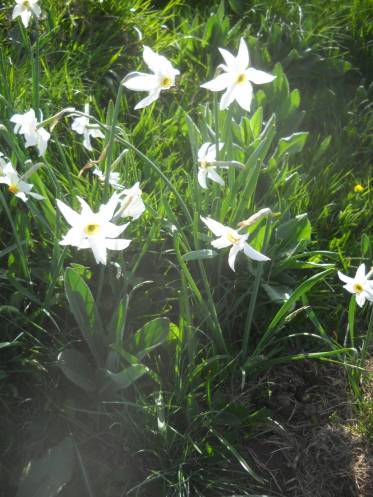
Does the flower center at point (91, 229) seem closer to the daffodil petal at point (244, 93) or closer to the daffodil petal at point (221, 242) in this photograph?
the daffodil petal at point (221, 242)

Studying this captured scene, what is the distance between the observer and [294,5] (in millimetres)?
2889

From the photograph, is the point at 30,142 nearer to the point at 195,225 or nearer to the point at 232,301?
the point at 195,225

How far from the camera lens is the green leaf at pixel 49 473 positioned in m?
1.47

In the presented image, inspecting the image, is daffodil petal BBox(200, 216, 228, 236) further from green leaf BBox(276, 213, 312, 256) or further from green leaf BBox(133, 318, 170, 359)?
green leaf BBox(276, 213, 312, 256)

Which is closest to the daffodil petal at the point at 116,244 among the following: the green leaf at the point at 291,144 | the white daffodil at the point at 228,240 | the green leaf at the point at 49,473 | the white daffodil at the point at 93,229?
the white daffodil at the point at 93,229

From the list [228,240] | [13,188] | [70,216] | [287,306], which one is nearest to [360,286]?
[287,306]

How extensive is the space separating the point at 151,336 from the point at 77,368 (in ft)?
0.72

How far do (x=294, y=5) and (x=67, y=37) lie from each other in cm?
106

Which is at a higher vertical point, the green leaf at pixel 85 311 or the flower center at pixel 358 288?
the green leaf at pixel 85 311

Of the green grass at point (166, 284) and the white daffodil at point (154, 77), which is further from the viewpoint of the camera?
the green grass at point (166, 284)

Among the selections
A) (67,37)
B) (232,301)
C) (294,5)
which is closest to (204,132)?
(232,301)

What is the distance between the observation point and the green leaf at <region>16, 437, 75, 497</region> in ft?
4.83

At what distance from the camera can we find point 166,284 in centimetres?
186

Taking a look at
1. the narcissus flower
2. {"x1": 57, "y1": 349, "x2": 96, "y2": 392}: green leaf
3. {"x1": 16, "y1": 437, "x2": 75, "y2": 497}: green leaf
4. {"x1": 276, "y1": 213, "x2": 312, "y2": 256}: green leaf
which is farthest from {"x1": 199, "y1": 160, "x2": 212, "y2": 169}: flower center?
{"x1": 16, "y1": 437, "x2": 75, "y2": 497}: green leaf
